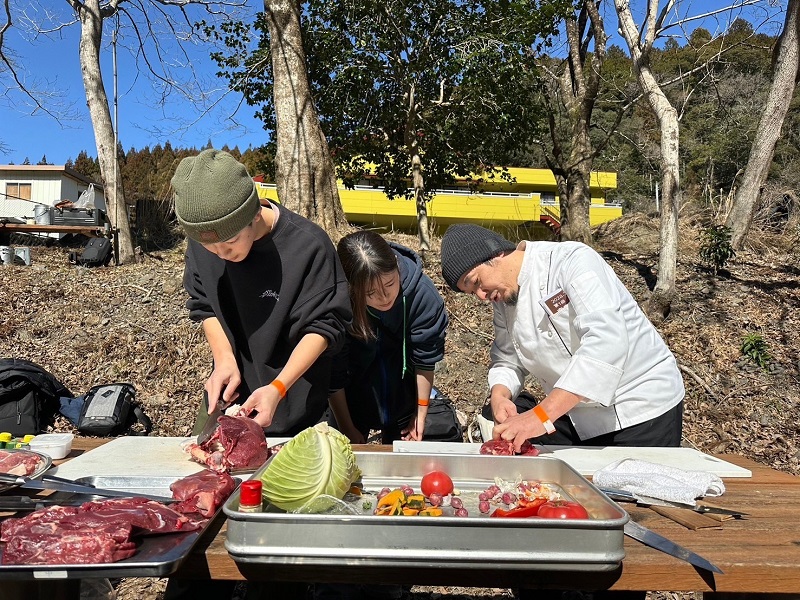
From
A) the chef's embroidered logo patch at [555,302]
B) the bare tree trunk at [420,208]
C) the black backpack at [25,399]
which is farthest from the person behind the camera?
the bare tree trunk at [420,208]

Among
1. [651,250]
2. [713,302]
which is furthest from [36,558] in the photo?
[651,250]

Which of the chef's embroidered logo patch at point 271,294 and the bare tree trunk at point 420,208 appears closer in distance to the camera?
the chef's embroidered logo patch at point 271,294

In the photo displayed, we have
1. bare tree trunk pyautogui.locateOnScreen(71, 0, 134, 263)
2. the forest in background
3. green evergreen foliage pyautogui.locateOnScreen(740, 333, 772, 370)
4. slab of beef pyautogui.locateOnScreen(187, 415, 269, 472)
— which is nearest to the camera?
slab of beef pyautogui.locateOnScreen(187, 415, 269, 472)

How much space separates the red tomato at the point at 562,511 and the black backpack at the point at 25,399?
4.87 metres

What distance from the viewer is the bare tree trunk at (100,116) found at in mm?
10883

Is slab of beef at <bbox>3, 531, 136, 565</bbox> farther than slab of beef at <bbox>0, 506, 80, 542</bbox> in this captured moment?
No

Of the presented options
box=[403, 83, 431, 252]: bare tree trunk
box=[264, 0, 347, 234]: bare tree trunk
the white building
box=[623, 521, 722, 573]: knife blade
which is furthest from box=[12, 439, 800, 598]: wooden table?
the white building

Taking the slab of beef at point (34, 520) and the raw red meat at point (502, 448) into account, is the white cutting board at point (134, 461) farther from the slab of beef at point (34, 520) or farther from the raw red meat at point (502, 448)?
the raw red meat at point (502, 448)

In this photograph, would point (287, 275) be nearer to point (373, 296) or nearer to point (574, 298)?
point (373, 296)

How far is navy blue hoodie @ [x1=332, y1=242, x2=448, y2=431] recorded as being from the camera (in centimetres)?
346

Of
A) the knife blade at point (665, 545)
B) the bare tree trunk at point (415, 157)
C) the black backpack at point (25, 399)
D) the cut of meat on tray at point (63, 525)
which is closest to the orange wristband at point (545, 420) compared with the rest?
the knife blade at point (665, 545)

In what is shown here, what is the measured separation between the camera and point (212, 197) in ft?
7.70

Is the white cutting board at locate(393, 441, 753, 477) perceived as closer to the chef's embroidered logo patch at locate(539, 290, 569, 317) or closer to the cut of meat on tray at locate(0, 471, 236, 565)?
the chef's embroidered logo patch at locate(539, 290, 569, 317)

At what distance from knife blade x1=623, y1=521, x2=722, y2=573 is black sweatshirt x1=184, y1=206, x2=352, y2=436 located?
150 centimetres
